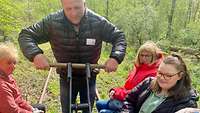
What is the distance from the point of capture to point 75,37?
4.27 m

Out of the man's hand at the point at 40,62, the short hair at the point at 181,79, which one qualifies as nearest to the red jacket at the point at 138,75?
the short hair at the point at 181,79

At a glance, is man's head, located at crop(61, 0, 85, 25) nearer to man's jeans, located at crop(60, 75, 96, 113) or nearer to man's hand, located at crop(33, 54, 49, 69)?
man's hand, located at crop(33, 54, 49, 69)

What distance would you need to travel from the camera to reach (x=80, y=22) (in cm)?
427

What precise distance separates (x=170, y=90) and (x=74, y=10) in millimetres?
1330

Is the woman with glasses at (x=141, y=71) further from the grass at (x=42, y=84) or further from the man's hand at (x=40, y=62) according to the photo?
the grass at (x=42, y=84)

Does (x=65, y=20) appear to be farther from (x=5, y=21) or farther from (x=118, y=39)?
(x=5, y=21)

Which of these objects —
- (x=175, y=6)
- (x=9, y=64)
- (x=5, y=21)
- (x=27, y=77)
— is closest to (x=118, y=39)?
(x=9, y=64)

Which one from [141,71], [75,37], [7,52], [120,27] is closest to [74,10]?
[75,37]

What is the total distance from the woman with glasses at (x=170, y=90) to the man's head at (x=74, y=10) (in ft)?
3.60

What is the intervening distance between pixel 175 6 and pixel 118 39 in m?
41.9

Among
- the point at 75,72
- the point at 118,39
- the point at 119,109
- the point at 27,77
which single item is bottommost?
the point at 27,77

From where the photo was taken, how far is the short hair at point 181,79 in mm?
3486

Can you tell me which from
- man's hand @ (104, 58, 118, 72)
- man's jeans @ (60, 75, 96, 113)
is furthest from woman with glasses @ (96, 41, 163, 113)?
man's hand @ (104, 58, 118, 72)

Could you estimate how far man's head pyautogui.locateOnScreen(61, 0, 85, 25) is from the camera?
399 cm
